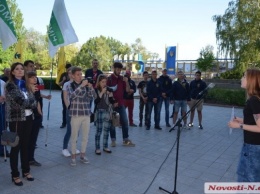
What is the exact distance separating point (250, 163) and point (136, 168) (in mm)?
2399

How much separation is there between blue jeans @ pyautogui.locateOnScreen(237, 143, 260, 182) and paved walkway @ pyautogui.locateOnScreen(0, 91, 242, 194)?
1.24m

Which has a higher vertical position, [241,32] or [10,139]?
[241,32]

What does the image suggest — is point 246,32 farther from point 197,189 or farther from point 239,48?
point 197,189

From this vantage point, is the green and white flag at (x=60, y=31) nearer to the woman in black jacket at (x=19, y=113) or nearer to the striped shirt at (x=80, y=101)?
the striped shirt at (x=80, y=101)

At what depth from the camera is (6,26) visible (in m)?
5.08

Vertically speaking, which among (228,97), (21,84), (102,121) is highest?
(21,84)

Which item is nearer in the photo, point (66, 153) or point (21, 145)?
point (21, 145)

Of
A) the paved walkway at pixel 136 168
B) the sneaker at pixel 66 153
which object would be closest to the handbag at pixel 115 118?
the paved walkway at pixel 136 168

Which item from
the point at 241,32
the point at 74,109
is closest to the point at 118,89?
the point at 74,109

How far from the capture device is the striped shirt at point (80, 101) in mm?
4637

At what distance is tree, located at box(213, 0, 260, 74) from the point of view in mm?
20828

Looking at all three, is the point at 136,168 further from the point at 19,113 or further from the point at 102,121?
the point at 19,113

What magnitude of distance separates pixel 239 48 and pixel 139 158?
19940mm

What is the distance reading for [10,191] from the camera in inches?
144
